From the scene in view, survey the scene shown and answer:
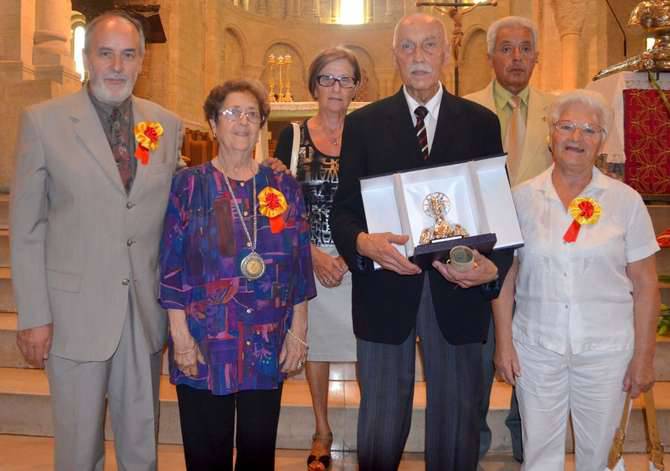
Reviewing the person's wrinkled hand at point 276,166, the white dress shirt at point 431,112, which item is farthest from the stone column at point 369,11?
the white dress shirt at point 431,112

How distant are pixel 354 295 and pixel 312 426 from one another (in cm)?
162

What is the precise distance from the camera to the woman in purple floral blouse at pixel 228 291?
2.47 meters

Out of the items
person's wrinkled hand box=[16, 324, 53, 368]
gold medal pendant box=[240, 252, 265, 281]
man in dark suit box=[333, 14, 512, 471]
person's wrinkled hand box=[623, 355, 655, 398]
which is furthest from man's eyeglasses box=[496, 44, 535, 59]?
person's wrinkled hand box=[16, 324, 53, 368]

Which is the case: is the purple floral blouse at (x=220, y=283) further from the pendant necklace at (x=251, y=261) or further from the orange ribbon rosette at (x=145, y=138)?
the orange ribbon rosette at (x=145, y=138)

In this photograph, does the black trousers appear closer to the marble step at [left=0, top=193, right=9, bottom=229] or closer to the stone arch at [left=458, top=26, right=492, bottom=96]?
the marble step at [left=0, top=193, right=9, bottom=229]

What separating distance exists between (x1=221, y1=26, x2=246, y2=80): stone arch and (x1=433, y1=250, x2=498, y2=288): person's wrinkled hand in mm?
15663

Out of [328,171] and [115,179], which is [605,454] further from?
[115,179]

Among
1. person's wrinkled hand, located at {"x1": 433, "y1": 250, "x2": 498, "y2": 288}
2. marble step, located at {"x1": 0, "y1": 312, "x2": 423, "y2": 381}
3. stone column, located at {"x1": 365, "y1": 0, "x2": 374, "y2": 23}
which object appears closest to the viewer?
person's wrinkled hand, located at {"x1": 433, "y1": 250, "x2": 498, "y2": 288}

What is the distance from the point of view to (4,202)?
21.2 ft

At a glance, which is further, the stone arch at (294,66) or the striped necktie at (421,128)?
the stone arch at (294,66)

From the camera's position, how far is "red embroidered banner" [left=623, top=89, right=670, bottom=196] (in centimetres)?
494

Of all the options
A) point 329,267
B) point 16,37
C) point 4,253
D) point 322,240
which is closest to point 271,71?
point 16,37

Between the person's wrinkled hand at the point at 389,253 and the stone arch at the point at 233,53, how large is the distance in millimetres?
15550

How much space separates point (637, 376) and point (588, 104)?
40.7 inches
